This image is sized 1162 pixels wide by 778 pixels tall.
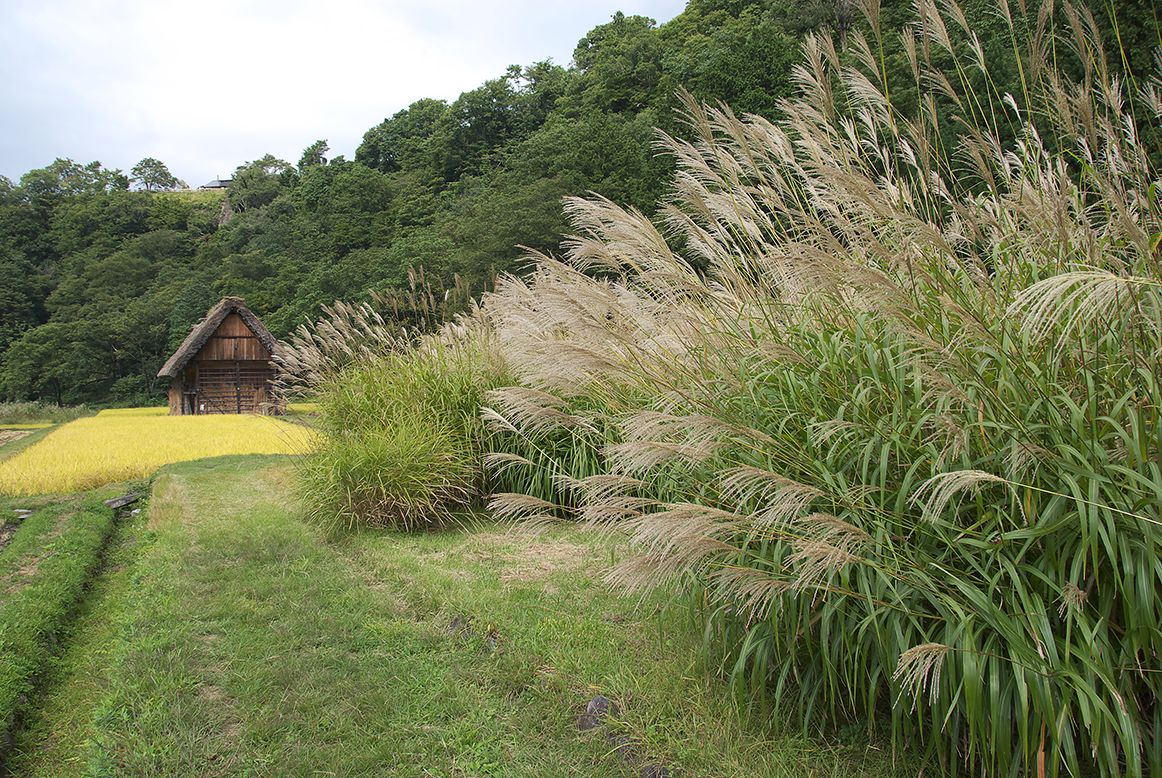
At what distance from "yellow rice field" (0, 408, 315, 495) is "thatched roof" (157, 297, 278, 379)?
20.8 feet

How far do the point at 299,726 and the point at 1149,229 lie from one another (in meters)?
3.65

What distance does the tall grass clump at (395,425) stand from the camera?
587 cm

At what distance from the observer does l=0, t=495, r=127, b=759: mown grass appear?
359cm

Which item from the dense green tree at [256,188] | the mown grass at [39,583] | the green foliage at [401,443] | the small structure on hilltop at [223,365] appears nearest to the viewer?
the mown grass at [39,583]

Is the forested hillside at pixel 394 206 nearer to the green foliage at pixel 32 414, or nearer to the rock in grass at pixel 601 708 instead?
the green foliage at pixel 32 414

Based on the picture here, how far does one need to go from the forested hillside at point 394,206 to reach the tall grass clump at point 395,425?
42.1 feet

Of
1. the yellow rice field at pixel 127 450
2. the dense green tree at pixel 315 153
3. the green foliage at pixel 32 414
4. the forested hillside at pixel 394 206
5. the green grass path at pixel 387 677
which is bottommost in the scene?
the green grass path at pixel 387 677

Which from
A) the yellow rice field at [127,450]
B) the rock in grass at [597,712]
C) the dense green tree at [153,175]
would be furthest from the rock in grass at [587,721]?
the dense green tree at [153,175]

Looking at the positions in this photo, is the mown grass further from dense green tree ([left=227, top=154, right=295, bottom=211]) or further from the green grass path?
dense green tree ([left=227, top=154, right=295, bottom=211])

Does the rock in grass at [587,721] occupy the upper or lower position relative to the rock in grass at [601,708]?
lower

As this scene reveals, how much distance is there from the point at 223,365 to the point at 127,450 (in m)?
14.6

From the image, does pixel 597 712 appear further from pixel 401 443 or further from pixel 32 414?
pixel 32 414

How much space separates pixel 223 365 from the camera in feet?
82.9

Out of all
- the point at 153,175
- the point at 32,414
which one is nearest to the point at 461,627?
the point at 32,414
